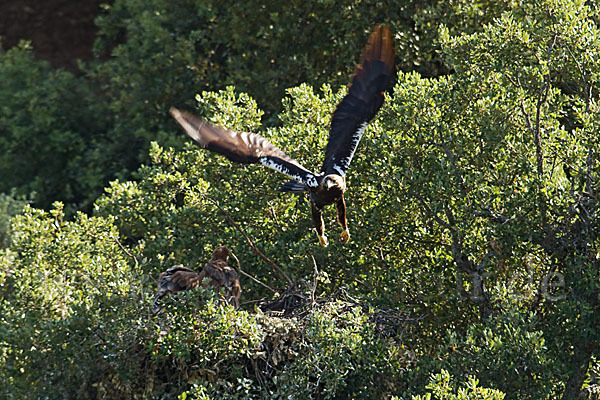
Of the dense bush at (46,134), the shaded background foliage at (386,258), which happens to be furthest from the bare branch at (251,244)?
the dense bush at (46,134)

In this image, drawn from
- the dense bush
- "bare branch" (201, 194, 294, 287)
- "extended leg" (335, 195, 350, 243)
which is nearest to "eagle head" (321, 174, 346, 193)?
"extended leg" (335, 195, 350, 243)

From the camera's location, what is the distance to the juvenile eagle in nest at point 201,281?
1002cm

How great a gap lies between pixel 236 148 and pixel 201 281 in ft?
4.77

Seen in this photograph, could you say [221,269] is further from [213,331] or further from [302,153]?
[302,153]

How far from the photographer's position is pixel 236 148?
9.94 meters

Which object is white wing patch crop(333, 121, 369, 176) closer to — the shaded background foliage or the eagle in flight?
the eagle in flight

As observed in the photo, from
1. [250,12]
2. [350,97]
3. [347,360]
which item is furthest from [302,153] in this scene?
[250,12]

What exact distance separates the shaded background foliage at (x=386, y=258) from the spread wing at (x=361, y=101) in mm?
453

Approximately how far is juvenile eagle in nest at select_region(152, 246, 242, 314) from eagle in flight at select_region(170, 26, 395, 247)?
107 cm

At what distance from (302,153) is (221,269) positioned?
6.32ft

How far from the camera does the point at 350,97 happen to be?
10336 millimetres

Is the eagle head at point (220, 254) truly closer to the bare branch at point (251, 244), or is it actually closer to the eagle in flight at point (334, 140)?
the bare branch at point (251, 244)

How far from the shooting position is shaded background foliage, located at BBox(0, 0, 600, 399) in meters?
9.26

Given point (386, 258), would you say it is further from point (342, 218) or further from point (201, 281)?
point (201, 281)
